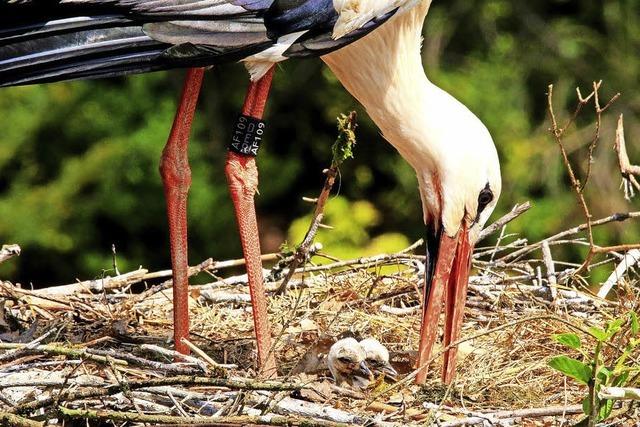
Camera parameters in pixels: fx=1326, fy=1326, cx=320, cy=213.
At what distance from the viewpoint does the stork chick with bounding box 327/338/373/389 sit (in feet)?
15.0

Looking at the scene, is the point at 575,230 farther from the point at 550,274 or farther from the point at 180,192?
the point at 180,192

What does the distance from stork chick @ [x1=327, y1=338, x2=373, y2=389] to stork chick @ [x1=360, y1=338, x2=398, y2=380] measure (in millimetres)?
50

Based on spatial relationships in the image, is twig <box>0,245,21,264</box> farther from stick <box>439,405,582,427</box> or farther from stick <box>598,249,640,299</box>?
stick <box>598,249,640,299</box>

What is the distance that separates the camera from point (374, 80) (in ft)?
16.4

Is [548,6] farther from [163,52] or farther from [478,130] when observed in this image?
[163,52]

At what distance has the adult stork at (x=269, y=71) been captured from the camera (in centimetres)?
428

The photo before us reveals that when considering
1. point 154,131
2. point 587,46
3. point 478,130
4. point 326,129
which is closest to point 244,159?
point 478,130

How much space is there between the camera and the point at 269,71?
193 inches

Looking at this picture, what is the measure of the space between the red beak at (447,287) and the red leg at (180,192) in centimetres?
92

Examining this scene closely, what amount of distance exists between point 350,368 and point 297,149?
15.6 ft

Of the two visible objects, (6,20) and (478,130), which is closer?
(6,20)

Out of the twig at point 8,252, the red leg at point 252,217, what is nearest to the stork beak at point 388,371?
the red leg at point 252,217

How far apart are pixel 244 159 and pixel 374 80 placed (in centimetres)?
58

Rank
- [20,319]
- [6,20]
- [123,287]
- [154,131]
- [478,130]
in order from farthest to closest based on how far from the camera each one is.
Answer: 1. [154,131]
2. [123,287]
3. [20,319]
4. [478,130]
5. [6,20]
